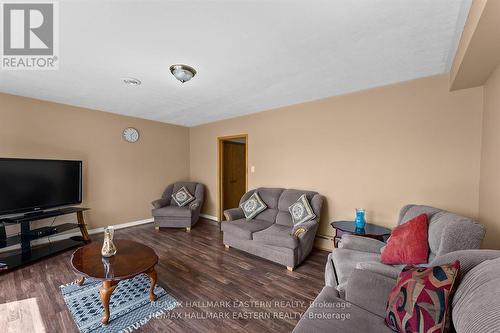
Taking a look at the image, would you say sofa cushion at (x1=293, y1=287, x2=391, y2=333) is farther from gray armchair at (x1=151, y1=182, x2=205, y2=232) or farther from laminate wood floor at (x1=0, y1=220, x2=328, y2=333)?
gray armchair at (x1=151, y1=182, x2=205, y2=232)

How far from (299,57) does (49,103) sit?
4.23 m

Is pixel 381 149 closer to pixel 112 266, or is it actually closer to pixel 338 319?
pixel 338 319

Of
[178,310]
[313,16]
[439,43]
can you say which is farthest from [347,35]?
[178,310]

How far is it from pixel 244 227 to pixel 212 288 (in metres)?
1.02

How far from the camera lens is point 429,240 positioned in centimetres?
164

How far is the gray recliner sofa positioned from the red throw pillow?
0.15 feet

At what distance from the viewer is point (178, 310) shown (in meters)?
1.94

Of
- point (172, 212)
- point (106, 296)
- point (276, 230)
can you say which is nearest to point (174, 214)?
point (172, 212)

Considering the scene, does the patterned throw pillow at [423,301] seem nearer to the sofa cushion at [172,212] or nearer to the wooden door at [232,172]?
the sofa cushion at [172,212]

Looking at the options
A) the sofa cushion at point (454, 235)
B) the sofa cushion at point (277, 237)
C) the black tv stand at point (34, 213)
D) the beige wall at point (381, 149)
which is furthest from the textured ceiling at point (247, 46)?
the sofa cushion at point (277, 237)

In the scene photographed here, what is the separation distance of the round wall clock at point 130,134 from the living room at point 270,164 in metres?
0.10

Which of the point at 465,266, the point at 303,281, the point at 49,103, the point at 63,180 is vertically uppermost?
the point at 49,103

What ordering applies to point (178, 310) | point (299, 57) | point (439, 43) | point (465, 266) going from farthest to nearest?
point (299, 57)
point (178, 310)
point (439, 43)
point (465, 266)

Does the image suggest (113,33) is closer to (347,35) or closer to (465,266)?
(347,35)
